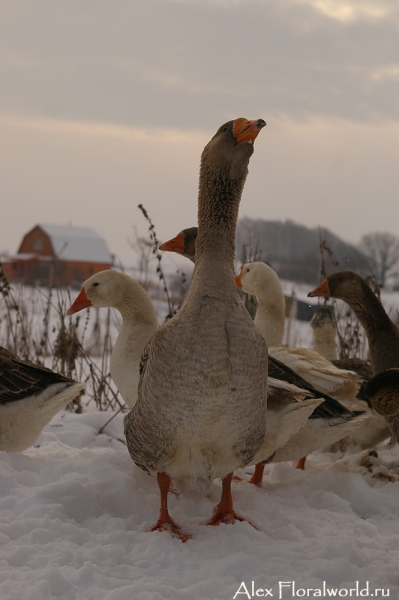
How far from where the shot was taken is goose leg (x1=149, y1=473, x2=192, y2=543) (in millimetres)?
3169

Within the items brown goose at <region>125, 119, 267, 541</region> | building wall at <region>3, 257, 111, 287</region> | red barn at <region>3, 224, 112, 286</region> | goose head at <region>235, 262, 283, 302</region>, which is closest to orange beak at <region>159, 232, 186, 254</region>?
goose head at <region>235, 262, 283, 302</region>

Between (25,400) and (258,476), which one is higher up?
(25,400)

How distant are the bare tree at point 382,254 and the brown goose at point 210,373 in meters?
5.73

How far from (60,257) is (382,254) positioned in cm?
645

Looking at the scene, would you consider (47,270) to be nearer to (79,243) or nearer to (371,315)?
(79,243)

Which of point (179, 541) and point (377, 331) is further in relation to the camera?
point (377, 331)

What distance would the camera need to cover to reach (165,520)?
3.27m

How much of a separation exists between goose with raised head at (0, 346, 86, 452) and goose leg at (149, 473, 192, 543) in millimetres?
1163

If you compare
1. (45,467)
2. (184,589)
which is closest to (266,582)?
(184,589)

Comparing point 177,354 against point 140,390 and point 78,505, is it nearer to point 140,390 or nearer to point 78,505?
point 140,390

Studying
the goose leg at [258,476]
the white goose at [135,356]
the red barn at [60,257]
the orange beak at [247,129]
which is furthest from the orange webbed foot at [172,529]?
the red barn at [60,257]

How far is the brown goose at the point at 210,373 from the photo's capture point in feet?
9.77

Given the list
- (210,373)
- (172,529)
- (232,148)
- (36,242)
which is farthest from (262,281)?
(36,242)

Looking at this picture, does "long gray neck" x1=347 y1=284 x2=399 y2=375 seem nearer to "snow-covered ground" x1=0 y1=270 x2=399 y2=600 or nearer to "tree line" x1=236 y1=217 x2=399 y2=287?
"snow-covered ground" x1=0 y1=270 x2=399 y2=600
